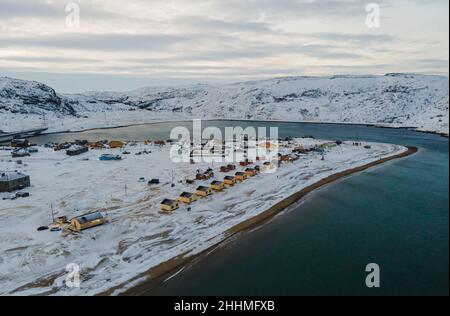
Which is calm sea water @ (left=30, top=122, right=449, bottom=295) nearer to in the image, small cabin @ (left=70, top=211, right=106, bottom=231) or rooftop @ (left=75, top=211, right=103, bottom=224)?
small cabin @ (left=70, top=211, right=106, bottom=231)

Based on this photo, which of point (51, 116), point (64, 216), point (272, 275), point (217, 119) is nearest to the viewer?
point (272, 275)

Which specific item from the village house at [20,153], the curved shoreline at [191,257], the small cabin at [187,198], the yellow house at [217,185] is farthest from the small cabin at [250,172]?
the village house at [20,153]

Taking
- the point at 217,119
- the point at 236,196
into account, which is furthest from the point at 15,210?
the point at 217,119

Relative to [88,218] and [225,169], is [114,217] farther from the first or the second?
[225,169]

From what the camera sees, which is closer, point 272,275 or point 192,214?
point 272,275

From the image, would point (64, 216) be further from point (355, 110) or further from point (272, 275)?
point (355, 110)

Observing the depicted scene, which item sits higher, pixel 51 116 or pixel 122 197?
pixel 51 116
